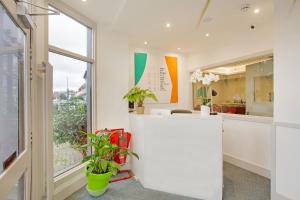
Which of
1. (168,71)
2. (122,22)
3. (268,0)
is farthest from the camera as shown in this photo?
(168,71)

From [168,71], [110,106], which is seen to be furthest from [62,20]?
[168,71]

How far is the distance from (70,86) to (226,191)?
300cm

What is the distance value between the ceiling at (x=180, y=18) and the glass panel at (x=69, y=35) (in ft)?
0.82

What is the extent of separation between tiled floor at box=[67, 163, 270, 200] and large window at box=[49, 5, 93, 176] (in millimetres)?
677

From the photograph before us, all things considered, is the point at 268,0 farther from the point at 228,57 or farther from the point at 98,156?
the point at 98,156

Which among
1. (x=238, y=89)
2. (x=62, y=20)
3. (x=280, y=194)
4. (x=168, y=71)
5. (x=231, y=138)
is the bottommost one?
(x=280, y=194)

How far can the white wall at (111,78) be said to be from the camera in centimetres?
312

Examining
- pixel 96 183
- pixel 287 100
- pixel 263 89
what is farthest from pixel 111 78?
pixel 263 89

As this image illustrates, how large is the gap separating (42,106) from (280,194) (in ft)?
10.3

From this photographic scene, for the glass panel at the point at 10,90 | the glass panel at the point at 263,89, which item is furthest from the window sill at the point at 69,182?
the glass panel at the point at 263,89

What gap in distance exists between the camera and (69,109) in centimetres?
267

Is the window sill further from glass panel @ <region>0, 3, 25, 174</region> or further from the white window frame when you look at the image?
glass panel @ <region>0, 3, 25, 174</region>

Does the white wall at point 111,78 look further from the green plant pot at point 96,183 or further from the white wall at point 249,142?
the white wall at point 249,142

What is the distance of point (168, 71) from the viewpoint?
180 inches
